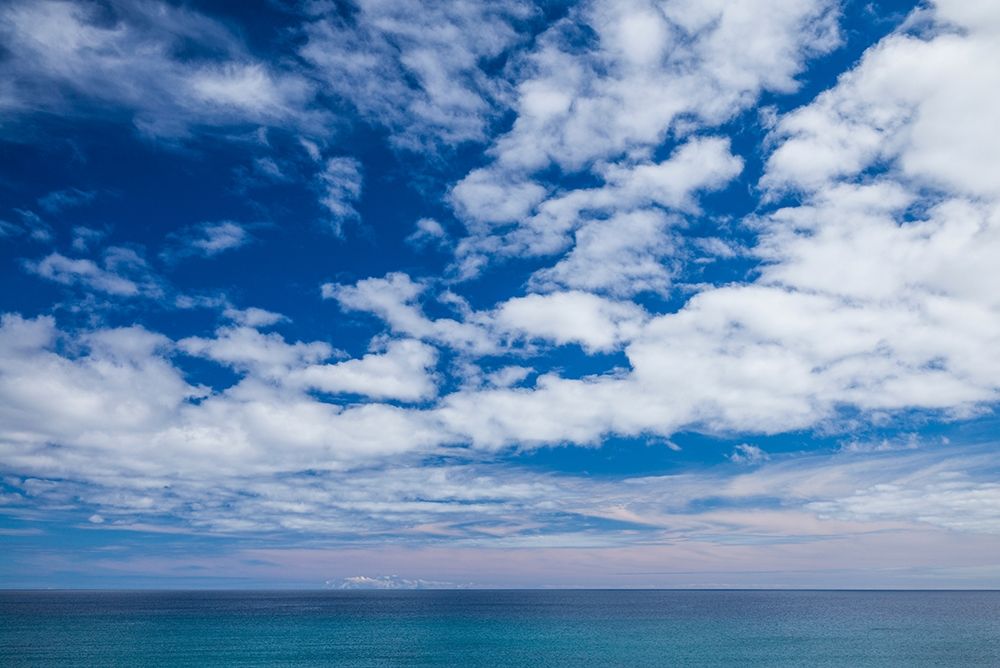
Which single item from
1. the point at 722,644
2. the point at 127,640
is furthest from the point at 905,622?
the point at 127,640

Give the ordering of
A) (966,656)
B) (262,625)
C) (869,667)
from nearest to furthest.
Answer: (869,667) → (966,656) → (262,625)

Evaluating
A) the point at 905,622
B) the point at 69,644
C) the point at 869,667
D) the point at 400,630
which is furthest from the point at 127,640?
the point at 905,622

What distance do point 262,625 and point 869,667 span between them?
114 meters

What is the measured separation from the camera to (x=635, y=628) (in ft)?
448

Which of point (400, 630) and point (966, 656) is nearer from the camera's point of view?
point (966, 656)

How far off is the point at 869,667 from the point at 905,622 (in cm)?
10115

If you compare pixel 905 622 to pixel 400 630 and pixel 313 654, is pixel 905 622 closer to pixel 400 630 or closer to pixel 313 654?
pixel 400 630

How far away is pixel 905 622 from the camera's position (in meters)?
164

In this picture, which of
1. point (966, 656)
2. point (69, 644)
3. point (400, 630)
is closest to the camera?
point (966, 656)

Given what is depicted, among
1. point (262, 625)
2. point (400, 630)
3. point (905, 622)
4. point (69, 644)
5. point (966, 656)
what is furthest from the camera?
point (905, 622)

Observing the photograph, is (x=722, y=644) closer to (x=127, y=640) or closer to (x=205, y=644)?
(x=205, y=644)

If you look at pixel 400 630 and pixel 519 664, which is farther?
pixel 400 630

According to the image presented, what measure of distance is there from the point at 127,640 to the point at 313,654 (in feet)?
129

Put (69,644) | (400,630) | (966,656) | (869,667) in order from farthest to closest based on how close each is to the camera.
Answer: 1. (400,630)
2. (69,644)
3. (966,656)
4. (869,667)
